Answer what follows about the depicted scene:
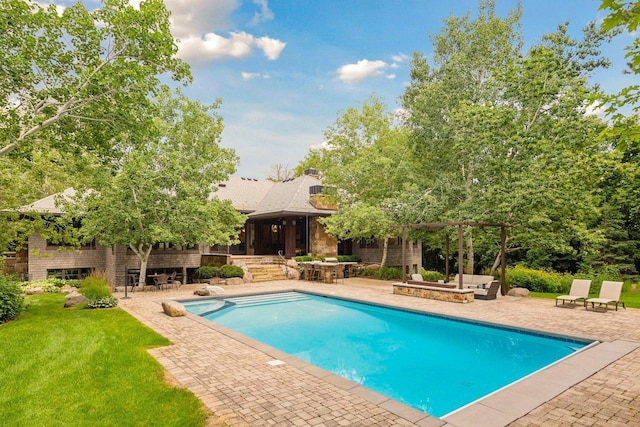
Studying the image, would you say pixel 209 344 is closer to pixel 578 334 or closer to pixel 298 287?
pixel 578 334

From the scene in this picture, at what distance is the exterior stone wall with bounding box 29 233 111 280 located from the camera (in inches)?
775

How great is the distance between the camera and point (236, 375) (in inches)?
251

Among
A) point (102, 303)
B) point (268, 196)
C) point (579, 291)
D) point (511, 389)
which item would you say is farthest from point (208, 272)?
point (511, 389)

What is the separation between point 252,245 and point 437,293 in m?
16.7

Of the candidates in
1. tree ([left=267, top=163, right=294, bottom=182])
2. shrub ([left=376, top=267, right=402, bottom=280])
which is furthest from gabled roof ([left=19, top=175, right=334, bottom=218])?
tree ([left=267, top=163, right=294, bottom=182])

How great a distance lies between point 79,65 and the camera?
399 inches

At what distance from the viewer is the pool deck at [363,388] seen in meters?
4.71

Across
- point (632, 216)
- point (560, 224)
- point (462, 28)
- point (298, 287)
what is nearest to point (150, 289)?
point (298, 287)

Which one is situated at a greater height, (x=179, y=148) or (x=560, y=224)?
(x=179, y=148)

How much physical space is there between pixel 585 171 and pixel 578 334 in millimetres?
8128

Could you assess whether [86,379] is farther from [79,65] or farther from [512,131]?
[512,131]

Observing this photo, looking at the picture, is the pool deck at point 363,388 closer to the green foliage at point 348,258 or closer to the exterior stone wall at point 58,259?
the exterior stone wall at point 58,259

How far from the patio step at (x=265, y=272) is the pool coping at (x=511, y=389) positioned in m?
12.9

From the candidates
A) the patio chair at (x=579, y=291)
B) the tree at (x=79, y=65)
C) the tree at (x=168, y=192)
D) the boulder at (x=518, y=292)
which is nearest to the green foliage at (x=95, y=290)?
the tree at (x=168, y=192)
